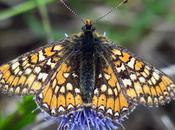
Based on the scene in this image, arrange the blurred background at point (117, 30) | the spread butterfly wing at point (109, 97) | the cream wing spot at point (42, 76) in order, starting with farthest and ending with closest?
the blurred background at point (117, 30), the cream wing spot at point (42, 76), the spread butterfly wing at point (109, 97)

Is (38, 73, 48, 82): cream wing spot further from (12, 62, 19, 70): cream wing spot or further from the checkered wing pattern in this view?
the checkered wing pattern

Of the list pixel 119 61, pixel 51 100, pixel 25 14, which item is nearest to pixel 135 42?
pixel 25 14

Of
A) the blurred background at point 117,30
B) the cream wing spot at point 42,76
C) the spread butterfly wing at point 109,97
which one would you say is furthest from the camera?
the blurred background at point 117,30

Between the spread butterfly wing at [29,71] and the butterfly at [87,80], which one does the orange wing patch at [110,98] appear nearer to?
the butterfly at [87,80]

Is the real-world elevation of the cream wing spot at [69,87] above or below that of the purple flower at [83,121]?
above

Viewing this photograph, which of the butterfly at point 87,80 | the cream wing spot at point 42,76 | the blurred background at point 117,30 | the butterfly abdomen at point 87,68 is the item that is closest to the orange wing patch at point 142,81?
the butterfly at point 87,80

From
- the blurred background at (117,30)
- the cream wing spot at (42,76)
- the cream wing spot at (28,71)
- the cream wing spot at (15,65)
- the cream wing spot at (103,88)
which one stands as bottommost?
the cream wing spot at (103,88)
